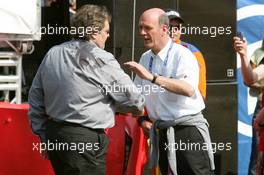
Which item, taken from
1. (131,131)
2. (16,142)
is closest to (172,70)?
(131,131)

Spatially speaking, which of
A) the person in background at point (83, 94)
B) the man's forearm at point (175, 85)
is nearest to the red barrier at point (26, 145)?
the man's forearm at point (175, 85)

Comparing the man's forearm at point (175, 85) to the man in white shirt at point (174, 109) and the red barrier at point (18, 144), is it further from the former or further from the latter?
the red barrier at point (18, 144)

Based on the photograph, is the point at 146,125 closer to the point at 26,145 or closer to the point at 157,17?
the point at 157,17

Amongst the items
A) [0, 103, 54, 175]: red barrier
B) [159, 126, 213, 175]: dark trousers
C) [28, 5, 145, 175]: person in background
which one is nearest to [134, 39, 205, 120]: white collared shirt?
[159, 126, 213, 175]: dark trousers

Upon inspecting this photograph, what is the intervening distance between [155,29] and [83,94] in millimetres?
918

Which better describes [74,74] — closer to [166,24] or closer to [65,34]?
[166,24]

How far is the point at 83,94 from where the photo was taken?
433 centimetres

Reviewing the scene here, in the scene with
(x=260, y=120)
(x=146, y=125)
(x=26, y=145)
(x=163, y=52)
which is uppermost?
(x=163, y=52)

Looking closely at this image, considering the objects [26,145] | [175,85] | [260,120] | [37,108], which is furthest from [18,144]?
[260,120]

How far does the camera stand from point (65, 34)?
24.2 feet

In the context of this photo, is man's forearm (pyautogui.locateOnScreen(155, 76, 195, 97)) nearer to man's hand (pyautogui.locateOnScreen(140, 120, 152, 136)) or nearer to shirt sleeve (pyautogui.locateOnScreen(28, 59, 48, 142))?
man's hand (pyautogui.locateOnScreen(140, 120, 152, 136))

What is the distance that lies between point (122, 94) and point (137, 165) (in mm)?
1095

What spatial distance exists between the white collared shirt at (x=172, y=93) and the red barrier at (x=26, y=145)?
0.39m

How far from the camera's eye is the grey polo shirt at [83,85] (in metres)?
4.34
